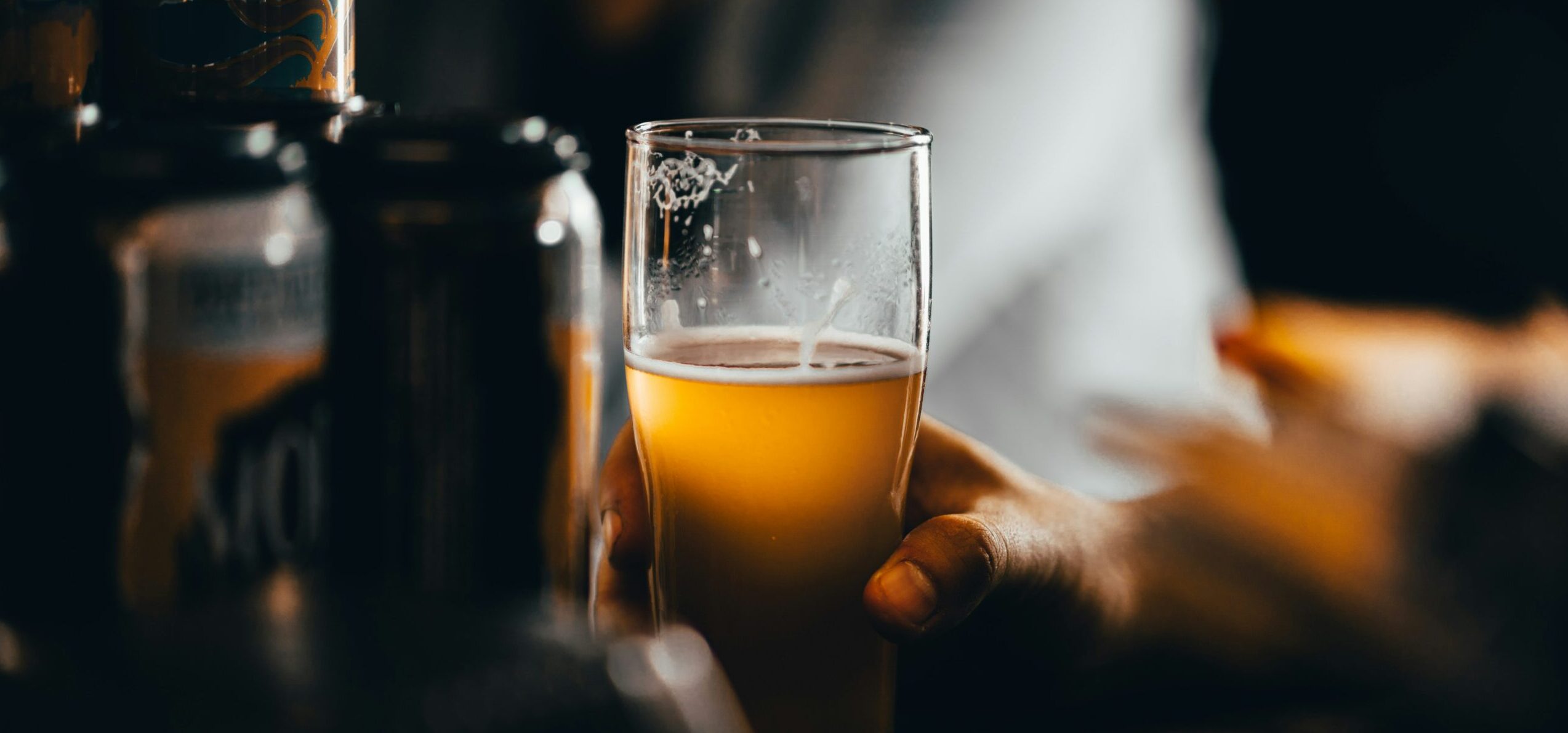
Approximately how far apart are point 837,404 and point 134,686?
1.57ft

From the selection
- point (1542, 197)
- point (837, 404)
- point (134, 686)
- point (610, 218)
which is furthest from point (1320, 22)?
point (134, 686)

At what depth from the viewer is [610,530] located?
3.40 feet

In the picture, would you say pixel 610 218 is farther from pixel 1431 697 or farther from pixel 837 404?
pixel 1431 697

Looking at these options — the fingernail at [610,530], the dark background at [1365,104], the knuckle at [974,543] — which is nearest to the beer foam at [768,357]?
the knuckle at [974,543]

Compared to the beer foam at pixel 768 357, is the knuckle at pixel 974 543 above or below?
below

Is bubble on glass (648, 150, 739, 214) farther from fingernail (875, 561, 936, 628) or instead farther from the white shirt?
the white shirt

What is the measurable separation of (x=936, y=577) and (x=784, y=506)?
0.12 metres

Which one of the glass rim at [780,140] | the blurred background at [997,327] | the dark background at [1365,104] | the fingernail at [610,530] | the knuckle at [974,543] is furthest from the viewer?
the dark background at [1365,104]

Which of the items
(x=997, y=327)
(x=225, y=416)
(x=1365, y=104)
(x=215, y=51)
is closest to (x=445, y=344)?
(x=225, y=416)

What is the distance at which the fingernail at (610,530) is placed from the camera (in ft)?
3.37

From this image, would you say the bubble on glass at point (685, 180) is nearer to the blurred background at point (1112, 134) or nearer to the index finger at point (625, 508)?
the index finger at point (625, 508)

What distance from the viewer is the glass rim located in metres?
0.76

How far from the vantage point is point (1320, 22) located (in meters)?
2.18

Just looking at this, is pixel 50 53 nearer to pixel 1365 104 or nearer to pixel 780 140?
pixel 780 140
